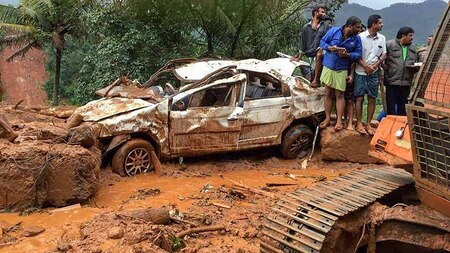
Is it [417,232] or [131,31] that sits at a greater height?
[131,31]

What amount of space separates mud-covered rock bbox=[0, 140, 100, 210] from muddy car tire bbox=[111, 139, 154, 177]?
0.72 metres

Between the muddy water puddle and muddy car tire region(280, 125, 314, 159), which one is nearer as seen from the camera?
the muddy water puddle

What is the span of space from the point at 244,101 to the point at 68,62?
2913 centimetres

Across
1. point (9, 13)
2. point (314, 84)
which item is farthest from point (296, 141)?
point (9, 13)

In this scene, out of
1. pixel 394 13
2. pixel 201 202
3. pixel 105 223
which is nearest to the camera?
pixel 105 223

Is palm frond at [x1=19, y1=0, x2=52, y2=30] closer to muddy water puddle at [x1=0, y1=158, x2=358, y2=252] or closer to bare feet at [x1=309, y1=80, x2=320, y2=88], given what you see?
bare feet at [x1=309, y1=80, x2=320, y2=88]

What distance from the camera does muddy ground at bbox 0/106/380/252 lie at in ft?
17.7

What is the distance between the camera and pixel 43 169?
6809 millimetres

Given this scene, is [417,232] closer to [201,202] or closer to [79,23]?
[201,202]

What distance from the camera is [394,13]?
192 ft

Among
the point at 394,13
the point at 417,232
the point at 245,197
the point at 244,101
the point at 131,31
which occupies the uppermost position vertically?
the point at 394,13

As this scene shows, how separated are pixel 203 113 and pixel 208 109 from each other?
4.6 inches

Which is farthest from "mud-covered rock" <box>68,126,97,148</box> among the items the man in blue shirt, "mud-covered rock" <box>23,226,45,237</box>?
the man in blue shirt

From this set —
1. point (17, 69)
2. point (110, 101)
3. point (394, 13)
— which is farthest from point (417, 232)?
point (394, 13)
